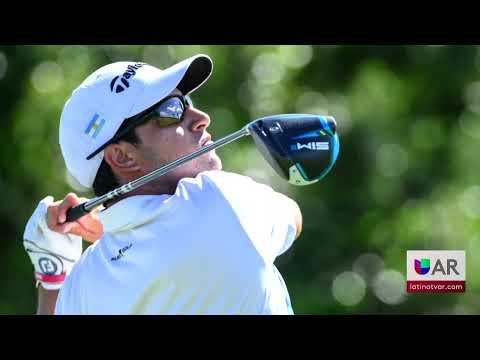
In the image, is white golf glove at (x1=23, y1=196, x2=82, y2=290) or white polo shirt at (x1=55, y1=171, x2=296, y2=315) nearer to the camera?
white polo shirt at (x1=55, y1=171, x2=296, y2=315)

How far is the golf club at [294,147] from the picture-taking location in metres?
2.66

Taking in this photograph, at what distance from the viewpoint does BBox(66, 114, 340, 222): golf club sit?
2.66 m

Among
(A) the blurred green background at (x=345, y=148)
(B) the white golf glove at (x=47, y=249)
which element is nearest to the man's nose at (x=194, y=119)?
(B) the white golf glove at (x=47, y=249)

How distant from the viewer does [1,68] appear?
732cm

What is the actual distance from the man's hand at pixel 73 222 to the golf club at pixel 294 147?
25 cm

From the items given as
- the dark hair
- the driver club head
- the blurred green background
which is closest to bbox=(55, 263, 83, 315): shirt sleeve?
the dark hair

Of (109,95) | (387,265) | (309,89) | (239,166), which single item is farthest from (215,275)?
(309,89)

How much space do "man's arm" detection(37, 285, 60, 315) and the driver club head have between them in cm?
72

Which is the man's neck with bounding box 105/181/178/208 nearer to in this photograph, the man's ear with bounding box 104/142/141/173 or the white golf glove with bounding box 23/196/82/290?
the man's ear with bounding box 104/142/141/173

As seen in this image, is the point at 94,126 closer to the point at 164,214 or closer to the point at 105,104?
the point at 105,104

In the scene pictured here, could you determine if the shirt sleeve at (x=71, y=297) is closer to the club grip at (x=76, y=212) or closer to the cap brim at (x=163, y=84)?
the club grip at (x=76, y=212)

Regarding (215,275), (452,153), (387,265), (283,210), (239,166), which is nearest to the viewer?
(215,275)
